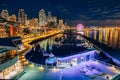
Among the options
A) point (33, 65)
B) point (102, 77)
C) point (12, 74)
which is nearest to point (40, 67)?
point (33, 65)

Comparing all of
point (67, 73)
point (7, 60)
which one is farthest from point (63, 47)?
point (7, 60)

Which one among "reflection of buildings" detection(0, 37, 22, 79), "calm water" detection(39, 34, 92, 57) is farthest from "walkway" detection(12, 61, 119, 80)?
"calm water" detection(39, 34, 92, 57)

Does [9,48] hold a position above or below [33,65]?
above

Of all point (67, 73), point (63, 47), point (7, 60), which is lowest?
point (63, 47)

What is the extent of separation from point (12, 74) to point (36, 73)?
95.9 inches

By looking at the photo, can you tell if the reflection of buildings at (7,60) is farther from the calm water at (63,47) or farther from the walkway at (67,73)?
the calm water at (63,47)

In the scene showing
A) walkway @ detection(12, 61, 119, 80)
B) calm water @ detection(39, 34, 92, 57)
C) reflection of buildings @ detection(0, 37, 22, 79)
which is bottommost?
calm water @ detection(39, 34, 92, 57)

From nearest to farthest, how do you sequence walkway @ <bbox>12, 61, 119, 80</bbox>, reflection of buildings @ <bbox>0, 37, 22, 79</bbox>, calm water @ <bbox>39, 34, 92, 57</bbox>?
reflection of buildings @ <bbox>0, 37, 22, 79</bbox> → walkway @ <bbox>12, 61, 119, 80</bbox> → calm water @ <bbox>39, 34, 92, 57</bbox>

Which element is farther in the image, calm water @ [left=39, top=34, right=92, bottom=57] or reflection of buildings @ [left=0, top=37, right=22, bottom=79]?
calm water @ [left=39, top=34, right=92, bottom=57]

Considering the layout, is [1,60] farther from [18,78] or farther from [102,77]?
Answer: [102,77]

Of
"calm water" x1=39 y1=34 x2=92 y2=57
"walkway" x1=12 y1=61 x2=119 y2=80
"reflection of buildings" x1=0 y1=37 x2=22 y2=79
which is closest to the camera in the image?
"reflection of buildings" x1=0 y1=37 x2=22 y2=79

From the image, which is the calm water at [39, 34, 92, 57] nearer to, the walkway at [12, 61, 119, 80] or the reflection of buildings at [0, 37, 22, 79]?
the reflection of buildings at [0, 37, 22, 79]

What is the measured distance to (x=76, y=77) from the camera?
17.3 meters

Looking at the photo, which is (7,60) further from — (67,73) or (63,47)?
(63,47)
